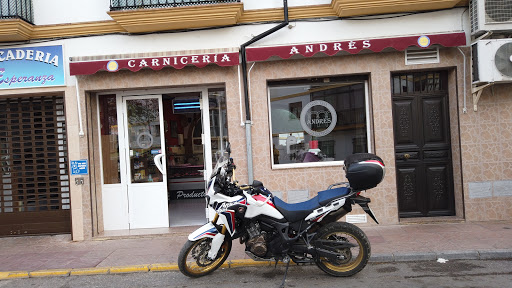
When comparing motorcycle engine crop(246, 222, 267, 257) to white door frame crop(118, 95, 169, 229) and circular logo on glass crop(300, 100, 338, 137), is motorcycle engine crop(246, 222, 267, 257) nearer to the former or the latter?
circular logo on glass crop(300, 100, 338, 137)

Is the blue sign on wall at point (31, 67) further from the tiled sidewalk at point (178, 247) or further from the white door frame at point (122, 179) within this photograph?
the tiled sidewalk at point (178, 247)

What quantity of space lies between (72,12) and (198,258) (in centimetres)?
531

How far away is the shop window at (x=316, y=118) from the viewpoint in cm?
771

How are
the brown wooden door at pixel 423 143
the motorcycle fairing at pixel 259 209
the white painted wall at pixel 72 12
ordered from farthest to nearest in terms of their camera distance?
the brown wooden door at pixel 423 143 < the white painted wall at pixel 72 12 < the motorcycle fairing at pixel 259 209

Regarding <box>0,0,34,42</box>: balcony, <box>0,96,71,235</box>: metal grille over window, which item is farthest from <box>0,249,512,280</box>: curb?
<box>0,0,34,42</box>: balcony

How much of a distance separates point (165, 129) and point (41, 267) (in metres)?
3.45

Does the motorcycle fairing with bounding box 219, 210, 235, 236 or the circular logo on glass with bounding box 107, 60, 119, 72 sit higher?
the circular logo on glass with bounding box 107, 60, 119, 72

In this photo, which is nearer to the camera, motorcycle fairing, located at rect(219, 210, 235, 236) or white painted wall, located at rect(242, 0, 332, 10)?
motorcycle fairing, located at rect(219, 210, 235, 236)

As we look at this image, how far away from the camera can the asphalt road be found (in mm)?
4848

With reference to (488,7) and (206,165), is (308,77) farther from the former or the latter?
(488,7)

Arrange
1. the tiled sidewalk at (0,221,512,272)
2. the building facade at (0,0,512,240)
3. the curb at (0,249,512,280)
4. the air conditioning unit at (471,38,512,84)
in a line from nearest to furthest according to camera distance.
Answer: the curb at (0,249,512,280) → the tiled sidewalk at (0,221,512,272) → the air conditioning unit at (471,38,512,84) → the building facade at (0,0,512,240)

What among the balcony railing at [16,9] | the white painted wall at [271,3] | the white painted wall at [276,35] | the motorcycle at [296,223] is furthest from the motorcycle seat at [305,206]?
the balcony railing at [16,9]

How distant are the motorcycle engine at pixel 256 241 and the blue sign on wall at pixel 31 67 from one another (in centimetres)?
482

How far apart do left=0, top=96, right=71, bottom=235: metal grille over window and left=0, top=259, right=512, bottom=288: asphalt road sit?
2550 millimetres
